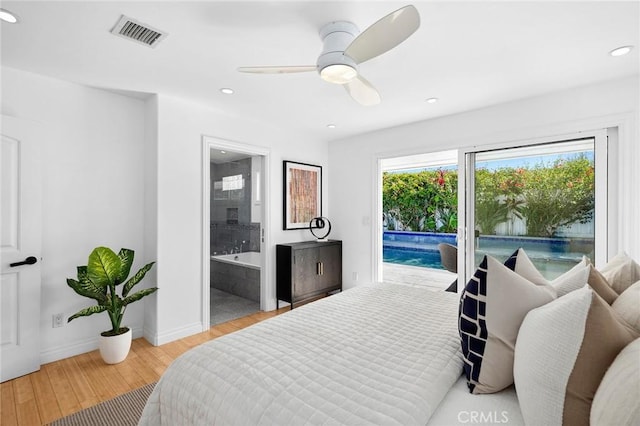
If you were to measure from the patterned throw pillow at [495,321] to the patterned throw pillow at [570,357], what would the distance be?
0.50 feet

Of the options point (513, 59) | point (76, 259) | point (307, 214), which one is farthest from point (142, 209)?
point (513, 59)

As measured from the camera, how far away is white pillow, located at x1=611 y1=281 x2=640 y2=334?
3.03 feet

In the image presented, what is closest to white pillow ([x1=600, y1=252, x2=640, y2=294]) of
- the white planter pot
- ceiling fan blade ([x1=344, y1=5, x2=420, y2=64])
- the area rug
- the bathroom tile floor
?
ceiling fan blade ([x1=344, y1=5, x2=420, y2=64])

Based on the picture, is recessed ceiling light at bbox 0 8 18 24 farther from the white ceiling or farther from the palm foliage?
the palm foliage

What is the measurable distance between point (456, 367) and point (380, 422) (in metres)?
0.51

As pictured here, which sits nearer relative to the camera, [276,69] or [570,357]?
[570,357]

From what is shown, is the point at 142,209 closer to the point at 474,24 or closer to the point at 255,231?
the point at 255,231

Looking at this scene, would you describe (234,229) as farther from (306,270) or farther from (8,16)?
(8,16)

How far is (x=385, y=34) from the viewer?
1518mm

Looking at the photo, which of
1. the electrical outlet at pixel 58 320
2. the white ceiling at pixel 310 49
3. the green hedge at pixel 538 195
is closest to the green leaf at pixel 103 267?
the electrical outlet at pixel 58 320

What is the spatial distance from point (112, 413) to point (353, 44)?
8.72 feet

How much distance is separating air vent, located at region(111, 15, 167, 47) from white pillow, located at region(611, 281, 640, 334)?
261cm

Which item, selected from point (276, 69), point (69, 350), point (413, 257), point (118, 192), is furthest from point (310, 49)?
point (413, 257)

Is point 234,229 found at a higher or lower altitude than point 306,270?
higher
